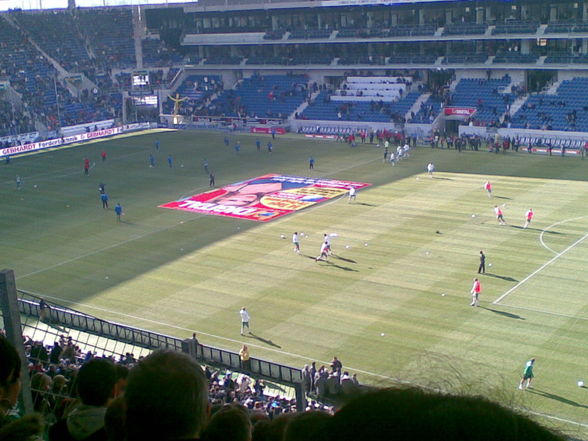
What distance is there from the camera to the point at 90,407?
487 cm

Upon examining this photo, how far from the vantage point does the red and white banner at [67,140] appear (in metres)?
65.1

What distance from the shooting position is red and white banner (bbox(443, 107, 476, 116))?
2638 inches

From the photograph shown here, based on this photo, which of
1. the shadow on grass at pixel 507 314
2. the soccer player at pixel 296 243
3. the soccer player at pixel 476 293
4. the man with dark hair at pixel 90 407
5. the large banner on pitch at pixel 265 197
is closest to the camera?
the man with dark hair at pixel 90 407

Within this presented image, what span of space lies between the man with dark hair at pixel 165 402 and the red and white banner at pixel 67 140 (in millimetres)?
64740

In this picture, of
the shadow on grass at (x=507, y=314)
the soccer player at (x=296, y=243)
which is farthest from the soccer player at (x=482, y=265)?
the soccer player at (x=296, y=243)

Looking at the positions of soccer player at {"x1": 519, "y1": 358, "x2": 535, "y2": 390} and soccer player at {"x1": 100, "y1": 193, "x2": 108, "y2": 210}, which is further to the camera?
soccer player at {"x1": 100, "y1": 193, "x2": 108, "y2": 210}

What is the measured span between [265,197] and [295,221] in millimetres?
6262

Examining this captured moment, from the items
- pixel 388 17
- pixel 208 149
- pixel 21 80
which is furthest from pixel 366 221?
pixel 21 80

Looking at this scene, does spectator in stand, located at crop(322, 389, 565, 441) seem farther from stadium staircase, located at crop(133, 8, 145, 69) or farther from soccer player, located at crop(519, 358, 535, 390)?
stadium staircase, located at crop(133, 8, 145, 69)

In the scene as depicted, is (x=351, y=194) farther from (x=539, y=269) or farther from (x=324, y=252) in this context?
(x=539, y=269)

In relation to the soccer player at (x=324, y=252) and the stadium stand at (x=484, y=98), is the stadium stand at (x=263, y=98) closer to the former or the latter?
the stadium stand at (x=484, y=98)

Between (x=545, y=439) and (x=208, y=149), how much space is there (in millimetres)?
63315

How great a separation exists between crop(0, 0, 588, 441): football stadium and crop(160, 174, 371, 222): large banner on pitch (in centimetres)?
29

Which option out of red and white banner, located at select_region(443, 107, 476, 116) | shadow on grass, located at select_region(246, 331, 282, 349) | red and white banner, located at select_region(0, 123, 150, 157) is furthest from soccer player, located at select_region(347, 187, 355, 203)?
red and white banner, located at select_region(0, 123, 150, 157)
